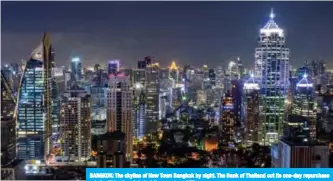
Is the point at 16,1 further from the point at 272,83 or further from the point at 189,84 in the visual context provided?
the point at 272,83

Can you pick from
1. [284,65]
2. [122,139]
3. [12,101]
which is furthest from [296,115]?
[12,101]

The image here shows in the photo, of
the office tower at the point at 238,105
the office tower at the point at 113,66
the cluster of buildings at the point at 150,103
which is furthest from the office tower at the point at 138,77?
the office tower at the point at 238,105

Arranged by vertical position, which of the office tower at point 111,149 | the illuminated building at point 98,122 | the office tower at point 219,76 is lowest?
the office tower at point 111,149

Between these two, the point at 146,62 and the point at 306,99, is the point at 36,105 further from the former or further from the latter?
the point at 306,99

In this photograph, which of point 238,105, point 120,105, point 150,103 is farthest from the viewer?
point 238,105

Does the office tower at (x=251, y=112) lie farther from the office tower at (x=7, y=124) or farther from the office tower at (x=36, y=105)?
the office tower at (x=7, y=124)

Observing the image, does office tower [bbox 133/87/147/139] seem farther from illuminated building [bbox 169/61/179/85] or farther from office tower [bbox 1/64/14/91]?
office tower [bbox 1/64/14/91]

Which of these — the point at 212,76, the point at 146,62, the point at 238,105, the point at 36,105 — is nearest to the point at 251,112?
the point at 238,105
